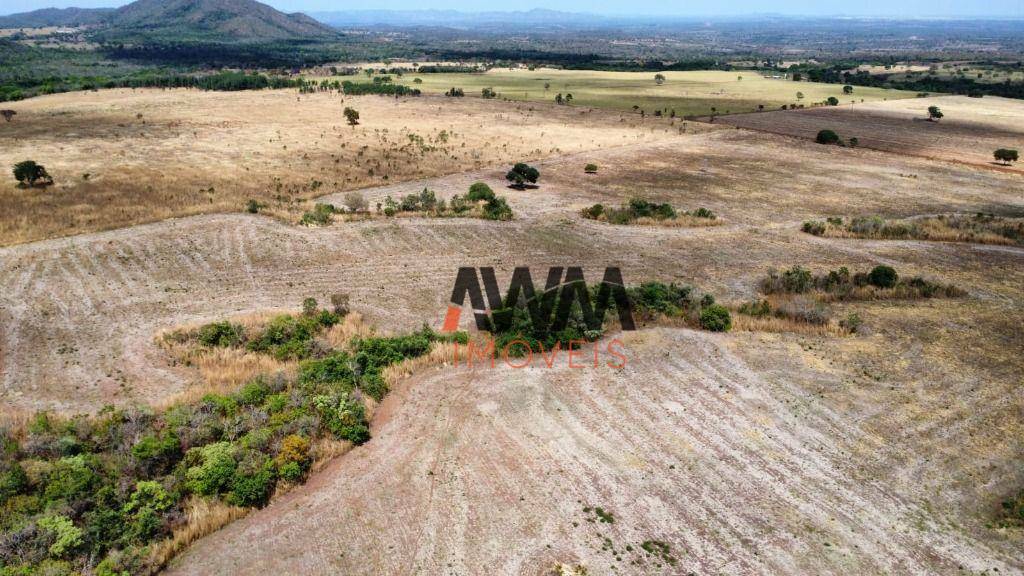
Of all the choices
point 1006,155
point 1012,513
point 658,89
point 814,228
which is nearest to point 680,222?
point 814,228

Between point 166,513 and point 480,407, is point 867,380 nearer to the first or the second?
point 480,407

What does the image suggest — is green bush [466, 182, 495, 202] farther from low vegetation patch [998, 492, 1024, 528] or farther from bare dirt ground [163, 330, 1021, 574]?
low vegetation patch [998, 492, 1024, 528]

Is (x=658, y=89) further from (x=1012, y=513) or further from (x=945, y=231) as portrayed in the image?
(x=1012, y=513)

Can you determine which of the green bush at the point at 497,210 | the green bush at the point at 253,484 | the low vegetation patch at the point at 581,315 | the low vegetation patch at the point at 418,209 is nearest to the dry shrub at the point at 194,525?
the green bush at the point at 253,484

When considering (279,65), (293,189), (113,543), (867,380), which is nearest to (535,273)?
(867,380)

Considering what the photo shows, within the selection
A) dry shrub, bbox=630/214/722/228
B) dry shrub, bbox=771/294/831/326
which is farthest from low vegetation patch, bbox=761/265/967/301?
dry shrub, bbox=630/214/722/228

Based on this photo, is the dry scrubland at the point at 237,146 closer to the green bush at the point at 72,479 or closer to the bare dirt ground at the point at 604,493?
the green bush at the point at 72,479

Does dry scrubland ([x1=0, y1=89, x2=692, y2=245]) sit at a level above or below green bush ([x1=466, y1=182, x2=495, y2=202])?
above
